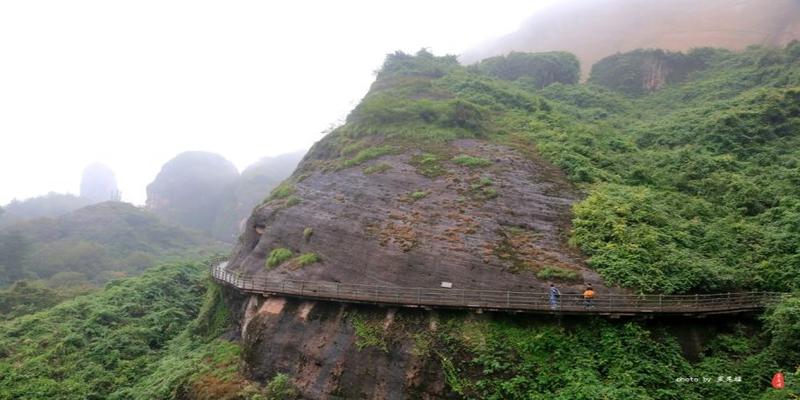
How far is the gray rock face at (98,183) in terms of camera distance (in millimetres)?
187750

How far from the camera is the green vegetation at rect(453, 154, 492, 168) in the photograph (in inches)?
1123

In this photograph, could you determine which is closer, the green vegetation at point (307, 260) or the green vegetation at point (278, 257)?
the green vegetation at point (307, 260)

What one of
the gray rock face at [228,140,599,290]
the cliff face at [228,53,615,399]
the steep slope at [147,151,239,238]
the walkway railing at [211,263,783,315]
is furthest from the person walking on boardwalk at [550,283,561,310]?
the steep slope at [147,151,239,238]

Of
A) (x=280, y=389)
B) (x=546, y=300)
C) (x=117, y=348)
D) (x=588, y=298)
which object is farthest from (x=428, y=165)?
(x=117, y=348)

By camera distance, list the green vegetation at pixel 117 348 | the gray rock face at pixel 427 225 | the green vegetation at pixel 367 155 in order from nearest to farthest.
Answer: the gray rock face at pixel 427 225 → the green vegetation at pixel 117 348 → the green vegetation at pixel 367 155

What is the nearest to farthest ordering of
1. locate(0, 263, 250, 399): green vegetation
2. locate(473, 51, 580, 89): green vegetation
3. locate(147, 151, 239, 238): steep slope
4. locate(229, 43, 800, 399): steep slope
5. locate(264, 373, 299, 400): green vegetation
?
locate(229, 43, 800, 399): steep slope, locate(264, 373, 299, 400): green vegetation, locate(0, 263, 250, 399): green vegetation, locate(473, 51, 580, 89): green vegetation, locate(147, 151, 239, 238): steep slope

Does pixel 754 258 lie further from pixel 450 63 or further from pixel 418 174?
pixel 450 63

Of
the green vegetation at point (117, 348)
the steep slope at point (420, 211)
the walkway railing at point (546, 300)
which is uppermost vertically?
the steep slope at point (420, 211)

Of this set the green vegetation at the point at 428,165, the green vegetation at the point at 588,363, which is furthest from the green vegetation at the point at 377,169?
the green vegetation at the point at 588,363

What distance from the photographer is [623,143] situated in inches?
1309

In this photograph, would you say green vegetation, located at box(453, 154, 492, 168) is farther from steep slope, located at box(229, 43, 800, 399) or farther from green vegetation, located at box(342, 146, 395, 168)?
green vegetation, located at box(342, 146, 395, 168)

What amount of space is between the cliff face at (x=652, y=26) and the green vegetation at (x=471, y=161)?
46628mm

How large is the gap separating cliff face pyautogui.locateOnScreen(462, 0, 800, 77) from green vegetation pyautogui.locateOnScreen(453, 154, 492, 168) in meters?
46.6

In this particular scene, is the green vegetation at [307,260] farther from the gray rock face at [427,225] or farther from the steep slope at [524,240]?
the gray rock face at [427,225]
